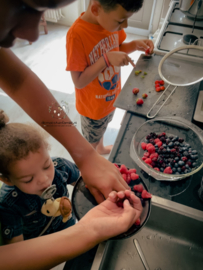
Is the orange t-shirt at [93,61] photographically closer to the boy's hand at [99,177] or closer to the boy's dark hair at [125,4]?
the boy's dark hair at [125,4]

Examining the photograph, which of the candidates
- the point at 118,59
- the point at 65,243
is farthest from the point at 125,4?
the point at 65,243

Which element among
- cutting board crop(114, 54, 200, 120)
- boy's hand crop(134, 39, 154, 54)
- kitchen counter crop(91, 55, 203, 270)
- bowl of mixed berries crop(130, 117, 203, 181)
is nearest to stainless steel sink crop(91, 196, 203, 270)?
kitchen counter crop(91, 55, 203, 270)

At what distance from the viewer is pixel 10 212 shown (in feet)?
1.96

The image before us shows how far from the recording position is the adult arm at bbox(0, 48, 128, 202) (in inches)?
15.2

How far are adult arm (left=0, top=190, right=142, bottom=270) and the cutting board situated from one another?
56 cm

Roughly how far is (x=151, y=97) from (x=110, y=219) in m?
0.69

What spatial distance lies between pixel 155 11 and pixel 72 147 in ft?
7.77

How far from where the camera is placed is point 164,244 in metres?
0.65

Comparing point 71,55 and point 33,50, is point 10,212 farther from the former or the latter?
point 33,50

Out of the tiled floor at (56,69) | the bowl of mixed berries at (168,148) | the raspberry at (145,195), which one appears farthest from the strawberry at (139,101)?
the tiled floor at (56,69)

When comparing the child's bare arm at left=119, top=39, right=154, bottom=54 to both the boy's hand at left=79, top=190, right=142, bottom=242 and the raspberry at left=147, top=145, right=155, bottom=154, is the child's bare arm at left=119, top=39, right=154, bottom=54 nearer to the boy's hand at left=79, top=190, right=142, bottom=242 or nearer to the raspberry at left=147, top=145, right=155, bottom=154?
the raspberry at left=147, top=145, right=155, bottom=154

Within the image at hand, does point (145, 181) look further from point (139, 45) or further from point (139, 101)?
point (139, 45)

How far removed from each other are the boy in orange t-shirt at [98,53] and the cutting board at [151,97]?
112 millimetres

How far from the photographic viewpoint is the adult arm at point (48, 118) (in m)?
0.39
